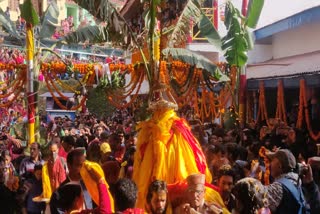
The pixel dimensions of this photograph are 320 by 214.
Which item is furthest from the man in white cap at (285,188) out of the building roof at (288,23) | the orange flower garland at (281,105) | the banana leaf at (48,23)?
the banana leaf at (48,23)

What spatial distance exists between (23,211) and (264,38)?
12.0 m

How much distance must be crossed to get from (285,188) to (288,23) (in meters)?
10.3

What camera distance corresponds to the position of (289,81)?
1116 centimetres

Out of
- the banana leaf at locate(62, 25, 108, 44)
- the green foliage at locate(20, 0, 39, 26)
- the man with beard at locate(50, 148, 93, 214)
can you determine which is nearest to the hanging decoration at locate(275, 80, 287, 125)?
the banana leaf at locate(62, 25, 108, 44)

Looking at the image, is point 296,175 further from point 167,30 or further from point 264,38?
point 264,38

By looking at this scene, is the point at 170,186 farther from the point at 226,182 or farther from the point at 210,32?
the point at 210,32

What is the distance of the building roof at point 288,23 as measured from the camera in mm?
12594

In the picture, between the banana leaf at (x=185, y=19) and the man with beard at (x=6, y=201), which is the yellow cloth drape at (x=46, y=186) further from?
the banana leaf at (x=185, y=19)

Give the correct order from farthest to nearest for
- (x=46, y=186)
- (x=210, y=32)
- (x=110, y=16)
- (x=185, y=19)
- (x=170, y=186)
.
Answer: (x=210, y=32)
(x=185, y=19)
(x=110, y=16)
(x=46, y=186)
(x=170, y=186)

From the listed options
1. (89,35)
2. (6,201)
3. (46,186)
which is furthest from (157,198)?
(89,35)

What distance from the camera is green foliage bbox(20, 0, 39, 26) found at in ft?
40.1

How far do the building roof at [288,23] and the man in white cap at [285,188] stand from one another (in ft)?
27.7

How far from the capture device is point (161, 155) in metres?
5.39

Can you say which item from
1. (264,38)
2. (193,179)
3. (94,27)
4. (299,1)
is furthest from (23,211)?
(299,1)
